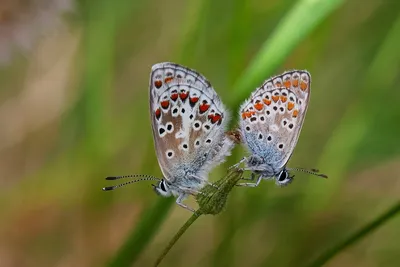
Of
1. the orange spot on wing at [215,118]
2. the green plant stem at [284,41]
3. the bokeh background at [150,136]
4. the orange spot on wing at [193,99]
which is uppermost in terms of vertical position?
the green plant stem at [284,41]

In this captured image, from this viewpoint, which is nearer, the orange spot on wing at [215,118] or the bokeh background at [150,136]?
the orange spot on wing at [215,118]

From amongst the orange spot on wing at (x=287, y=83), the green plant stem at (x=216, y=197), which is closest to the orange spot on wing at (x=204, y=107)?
the orange spot on wing at (x=287, y=83)

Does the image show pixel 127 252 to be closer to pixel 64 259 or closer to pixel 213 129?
pixel 213 129

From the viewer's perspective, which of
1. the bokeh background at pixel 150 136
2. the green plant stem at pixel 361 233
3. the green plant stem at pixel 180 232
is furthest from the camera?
the bokeh background at pixel 150 136

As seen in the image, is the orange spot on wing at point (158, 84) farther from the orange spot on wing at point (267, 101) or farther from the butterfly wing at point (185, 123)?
the orange spot on wing at point (267, 101)

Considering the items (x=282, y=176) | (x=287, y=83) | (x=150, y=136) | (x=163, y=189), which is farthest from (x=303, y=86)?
(x=150, y=136)

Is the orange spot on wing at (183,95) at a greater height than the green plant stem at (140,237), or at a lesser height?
greater

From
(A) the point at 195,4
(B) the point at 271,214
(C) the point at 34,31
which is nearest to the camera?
(A) the point at 195,4

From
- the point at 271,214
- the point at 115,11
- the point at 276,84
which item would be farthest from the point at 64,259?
the point at 276,84
